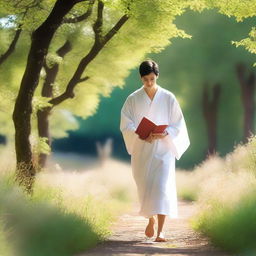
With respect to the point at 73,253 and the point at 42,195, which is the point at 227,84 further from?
the point at 73,253

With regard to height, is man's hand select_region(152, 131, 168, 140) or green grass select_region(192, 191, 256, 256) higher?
man's hand select_region(152, 131, 168, 140)

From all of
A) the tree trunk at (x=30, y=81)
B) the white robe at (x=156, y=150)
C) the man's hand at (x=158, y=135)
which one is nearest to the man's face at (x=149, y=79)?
the white robe at (x=156, y=150)

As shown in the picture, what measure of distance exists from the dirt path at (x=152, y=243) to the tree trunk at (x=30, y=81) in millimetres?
1876

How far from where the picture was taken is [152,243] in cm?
848

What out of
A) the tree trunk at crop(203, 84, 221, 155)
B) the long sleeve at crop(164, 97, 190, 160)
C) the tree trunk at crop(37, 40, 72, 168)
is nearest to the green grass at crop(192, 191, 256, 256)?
the long sleeve at crop(164, 97, 190, 160)

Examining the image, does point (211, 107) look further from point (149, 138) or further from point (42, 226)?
point (42, 226)

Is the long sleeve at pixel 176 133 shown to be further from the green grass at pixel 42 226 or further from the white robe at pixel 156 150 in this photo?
the green grass at pixel 42 226

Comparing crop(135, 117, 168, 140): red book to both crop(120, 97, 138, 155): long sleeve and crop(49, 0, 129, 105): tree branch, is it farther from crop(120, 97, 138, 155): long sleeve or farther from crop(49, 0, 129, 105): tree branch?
crop(49, 0, 129, 105): tree branch

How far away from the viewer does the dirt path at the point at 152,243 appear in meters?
7.59

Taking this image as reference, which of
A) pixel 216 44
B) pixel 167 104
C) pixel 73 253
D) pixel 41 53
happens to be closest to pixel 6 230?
pixel 73 253

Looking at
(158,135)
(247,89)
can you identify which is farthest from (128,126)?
(247,89)

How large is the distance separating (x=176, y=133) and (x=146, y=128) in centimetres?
50

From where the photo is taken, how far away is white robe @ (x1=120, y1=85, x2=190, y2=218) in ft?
28.4

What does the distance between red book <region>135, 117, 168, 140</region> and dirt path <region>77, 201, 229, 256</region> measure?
59.0 inches
